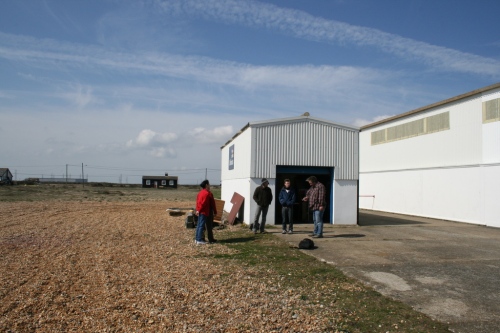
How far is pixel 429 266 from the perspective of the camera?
8.18 m

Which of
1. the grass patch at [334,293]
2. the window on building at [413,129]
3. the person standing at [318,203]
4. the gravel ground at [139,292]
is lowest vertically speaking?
the gravel ground at [139,292]

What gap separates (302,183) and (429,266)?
880 cm

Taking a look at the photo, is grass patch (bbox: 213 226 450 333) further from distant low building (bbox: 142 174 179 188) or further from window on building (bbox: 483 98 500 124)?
distant low building (bbox: 142 174 179 188)

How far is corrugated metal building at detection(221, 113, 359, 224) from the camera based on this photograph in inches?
581

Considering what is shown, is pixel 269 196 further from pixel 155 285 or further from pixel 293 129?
pixel 155 285

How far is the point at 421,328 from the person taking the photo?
15.6 ft

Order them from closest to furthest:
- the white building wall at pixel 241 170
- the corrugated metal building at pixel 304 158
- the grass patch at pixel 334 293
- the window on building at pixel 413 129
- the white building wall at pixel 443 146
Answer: the grass patch at pixel 334 293 < the corrugated metal building at pixel 304 158 < the white building wall at pixel 241 170 < the white building wall at pixel 443 146 < the window on building at pixel 413 129

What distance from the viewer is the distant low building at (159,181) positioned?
8531 cm

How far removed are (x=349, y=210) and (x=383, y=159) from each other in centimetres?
1146

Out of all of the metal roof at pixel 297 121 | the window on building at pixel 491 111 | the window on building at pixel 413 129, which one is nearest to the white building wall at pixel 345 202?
the metal roof at pixel 297 121

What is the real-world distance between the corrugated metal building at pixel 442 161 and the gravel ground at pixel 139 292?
524 inches

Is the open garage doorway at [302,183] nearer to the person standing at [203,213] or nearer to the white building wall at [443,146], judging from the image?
the person standing at [203,213]

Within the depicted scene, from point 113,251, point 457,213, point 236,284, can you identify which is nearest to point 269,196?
point 113,251

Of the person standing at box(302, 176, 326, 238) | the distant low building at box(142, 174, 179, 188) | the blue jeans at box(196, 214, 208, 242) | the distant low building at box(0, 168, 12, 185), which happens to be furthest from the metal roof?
the distant low building at box(0, 168, 12, 185)
